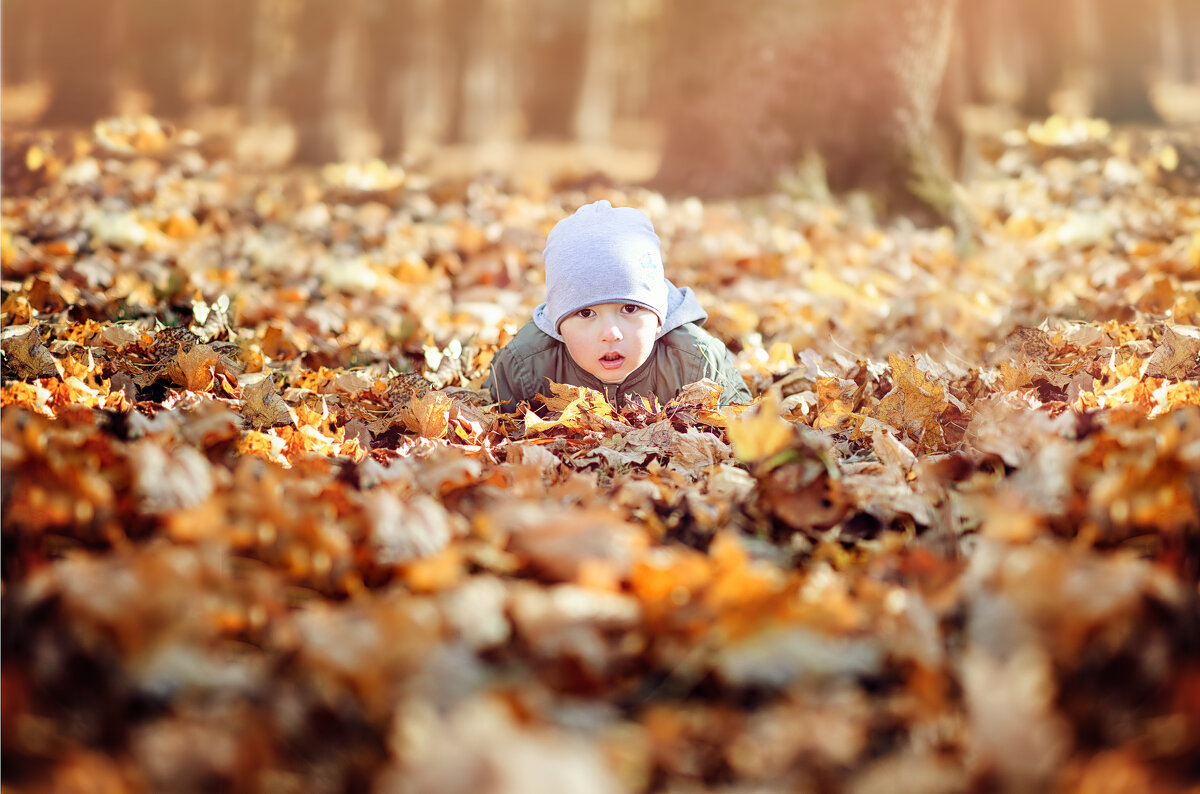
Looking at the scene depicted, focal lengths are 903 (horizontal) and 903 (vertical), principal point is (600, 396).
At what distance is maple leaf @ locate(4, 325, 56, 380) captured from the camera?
2.02 metres

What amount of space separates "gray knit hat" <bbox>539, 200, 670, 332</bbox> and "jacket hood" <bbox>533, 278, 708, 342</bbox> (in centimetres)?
4

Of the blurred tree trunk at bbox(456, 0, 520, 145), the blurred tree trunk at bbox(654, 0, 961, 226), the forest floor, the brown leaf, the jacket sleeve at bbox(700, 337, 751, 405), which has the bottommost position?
the forest floor

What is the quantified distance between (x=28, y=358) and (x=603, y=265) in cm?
136

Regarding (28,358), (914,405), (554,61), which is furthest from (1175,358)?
(554,61)

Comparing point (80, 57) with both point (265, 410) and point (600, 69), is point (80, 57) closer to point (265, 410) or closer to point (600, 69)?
point (600, 69)

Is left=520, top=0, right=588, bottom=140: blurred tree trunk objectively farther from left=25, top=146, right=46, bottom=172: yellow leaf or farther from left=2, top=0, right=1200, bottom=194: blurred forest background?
left=25, top=146, right=46, bottom=172: yellow leaf

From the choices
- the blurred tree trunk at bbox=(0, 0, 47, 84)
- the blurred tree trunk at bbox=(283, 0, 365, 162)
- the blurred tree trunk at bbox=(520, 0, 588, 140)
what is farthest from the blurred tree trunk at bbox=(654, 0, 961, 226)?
the blurred tree trunk at bbox=(0, 0, 47, 84)

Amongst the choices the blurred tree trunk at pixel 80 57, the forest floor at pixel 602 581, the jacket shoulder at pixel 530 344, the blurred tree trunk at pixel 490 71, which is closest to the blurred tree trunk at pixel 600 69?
the blurred tree trunk at pixel 490 71

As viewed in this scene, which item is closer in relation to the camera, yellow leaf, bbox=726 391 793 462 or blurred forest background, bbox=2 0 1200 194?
yellow leaf, bbox=726 391 793 462

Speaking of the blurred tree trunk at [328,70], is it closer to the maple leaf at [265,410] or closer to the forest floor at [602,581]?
the forest floor at [602,581]

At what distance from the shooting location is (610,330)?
2346 mm

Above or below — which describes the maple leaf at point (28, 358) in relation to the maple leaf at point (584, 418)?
above

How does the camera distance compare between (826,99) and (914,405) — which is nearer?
(914,405)

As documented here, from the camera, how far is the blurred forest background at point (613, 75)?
215 inches
